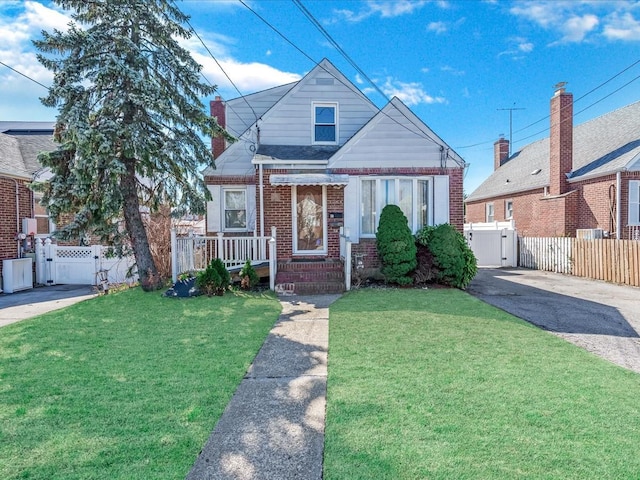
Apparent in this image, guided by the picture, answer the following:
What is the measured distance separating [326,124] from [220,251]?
595 cm

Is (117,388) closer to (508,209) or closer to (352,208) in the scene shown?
(352,208)

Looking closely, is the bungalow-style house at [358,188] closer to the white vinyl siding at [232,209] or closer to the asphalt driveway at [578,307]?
the white vinyl siding at [232,209]

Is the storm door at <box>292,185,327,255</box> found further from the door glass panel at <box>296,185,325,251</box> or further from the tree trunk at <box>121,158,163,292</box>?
the tree trunk at <box>121,158,163,292</box>

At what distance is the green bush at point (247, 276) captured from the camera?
971cm

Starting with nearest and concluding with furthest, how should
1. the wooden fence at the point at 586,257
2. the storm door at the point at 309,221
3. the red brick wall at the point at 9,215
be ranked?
1. the wooden fence at the point at 586,257
2. the storm door at the point at 309,221
3. the red brick wall at the point at 9,215

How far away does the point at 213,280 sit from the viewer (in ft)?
29.6

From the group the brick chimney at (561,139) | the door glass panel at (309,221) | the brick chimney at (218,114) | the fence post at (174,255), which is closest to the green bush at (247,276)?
the fence post at (174,255)

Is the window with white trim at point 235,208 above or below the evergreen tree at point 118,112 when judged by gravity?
below

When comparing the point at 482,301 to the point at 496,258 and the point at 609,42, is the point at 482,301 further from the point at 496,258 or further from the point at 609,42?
the point at 609,42

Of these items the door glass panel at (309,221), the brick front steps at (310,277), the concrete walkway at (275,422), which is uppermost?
the door glass panel at (309,221)

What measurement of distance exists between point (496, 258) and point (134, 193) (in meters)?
15.5

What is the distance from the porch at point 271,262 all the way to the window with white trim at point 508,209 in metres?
14.9

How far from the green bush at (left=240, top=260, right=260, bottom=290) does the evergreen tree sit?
92.2 inches

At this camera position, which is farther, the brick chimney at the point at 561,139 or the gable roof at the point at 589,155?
the brick chimney at the point at 561,139
